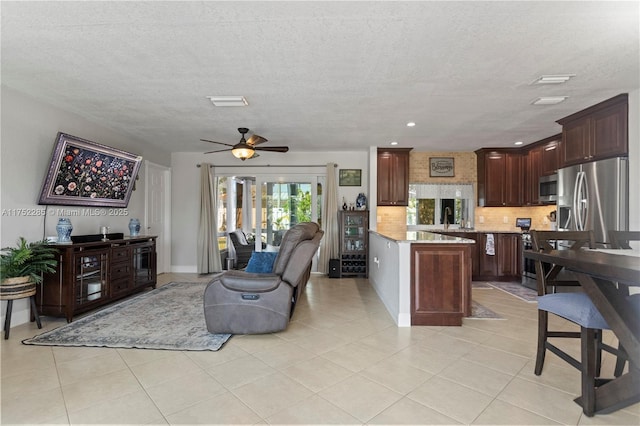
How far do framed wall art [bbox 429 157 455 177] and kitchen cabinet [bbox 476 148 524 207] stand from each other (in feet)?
2.01

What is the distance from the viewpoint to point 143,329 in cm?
321

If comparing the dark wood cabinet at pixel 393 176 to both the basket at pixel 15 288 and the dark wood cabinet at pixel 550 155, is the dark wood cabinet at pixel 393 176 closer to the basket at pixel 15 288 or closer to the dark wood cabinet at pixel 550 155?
the dark wood cabinet at pixel 550 155

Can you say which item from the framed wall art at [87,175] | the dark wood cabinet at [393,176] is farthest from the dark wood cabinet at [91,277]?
the dark wood cabinet at [393,176]

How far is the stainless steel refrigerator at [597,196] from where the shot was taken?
11.0 feet

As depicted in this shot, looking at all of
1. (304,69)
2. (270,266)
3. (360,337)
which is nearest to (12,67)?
(304,69)

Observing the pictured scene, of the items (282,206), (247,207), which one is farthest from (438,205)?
(247,207)

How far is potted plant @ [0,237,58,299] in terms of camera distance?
3.01 m

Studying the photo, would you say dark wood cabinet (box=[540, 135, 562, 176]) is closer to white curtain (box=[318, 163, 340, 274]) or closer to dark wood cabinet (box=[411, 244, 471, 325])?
dark wood cabinet (box=[411, 244, 471, 325])

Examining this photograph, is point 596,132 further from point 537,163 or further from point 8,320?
point 8,320

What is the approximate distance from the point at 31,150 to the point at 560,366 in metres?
5.69

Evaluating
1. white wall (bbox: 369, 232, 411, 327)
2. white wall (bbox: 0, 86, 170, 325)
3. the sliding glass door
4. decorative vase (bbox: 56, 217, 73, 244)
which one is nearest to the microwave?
white wall (bbox: 369, 232, 411, 327)

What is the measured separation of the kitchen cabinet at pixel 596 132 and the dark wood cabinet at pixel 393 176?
244cm

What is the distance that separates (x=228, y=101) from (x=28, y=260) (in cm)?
269

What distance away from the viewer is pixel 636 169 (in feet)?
10.6
